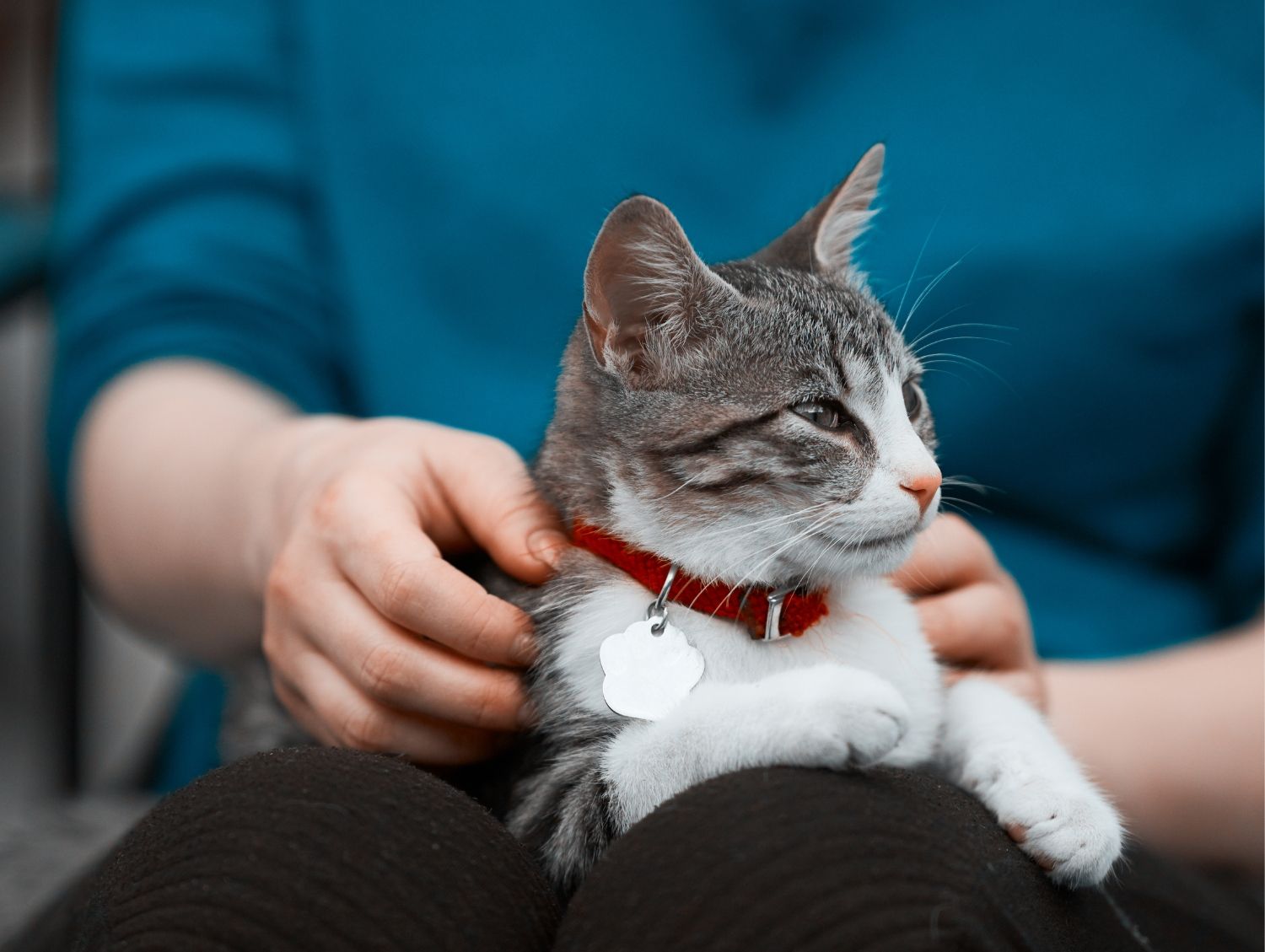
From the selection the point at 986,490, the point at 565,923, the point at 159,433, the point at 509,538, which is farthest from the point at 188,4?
the point at 565,923

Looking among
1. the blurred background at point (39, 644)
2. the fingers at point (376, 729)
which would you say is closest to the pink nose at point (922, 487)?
the fingers at point (376, 729)

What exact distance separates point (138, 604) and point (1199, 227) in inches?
60.5

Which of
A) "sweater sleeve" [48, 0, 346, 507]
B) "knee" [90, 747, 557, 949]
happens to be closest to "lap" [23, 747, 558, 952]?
"knee" [90, 747, 557, 949]

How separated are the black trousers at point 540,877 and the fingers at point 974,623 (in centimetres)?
31

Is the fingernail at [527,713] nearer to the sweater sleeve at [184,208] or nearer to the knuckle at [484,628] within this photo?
the knuckle at [484,628]

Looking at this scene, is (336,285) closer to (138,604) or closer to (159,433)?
(159,433)

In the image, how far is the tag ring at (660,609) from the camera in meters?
0.88

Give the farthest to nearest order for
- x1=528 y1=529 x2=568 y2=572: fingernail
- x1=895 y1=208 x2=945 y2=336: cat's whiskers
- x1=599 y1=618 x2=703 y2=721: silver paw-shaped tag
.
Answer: x1=895 y1=208 x2=945 y2=336: cat's whiskers, x1=528 y1=529 x2=568 y2=572: fingernail, x1=599 y1=618 x2=703 y2=721: silver paw-shaped tag

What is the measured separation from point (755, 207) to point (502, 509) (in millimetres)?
666

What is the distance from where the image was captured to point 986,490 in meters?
1.40

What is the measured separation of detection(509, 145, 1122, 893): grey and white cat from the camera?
0.82 m

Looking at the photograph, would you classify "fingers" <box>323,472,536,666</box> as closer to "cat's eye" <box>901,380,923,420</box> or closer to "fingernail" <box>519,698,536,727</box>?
"fingernail" <box>519,698,536,727</box>

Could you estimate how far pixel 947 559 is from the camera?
3.62ft

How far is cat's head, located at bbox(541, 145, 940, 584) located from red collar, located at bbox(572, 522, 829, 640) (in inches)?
0.5
